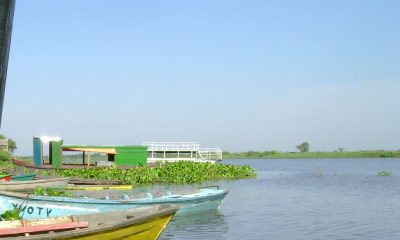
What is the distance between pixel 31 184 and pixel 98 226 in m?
13.3

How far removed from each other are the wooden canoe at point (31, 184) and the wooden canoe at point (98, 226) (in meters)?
11.0

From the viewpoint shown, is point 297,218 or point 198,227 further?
point 297,218

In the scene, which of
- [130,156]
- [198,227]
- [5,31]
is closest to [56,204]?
[198,227]

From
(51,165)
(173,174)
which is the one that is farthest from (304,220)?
(51,165)

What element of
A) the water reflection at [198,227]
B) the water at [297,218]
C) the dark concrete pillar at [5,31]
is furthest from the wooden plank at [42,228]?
the dark concrete pillar at [5,31]

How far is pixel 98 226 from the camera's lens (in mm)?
9266

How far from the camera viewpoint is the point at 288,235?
16.2 metres

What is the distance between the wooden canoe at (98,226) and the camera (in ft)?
29.8

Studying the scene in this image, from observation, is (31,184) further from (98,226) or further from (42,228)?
(98,226)

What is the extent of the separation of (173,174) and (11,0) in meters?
36.1

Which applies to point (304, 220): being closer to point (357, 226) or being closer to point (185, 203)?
point (357, 226)

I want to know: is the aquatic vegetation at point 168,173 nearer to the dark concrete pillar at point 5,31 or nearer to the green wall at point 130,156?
the green wall at point 130,156

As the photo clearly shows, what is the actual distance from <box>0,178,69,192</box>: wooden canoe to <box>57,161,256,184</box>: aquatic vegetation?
10.7 meters

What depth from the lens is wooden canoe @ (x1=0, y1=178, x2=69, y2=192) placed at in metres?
20.3
